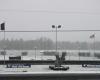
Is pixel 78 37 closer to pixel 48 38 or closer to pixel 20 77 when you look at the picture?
pixel 48 38

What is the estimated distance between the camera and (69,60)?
6977 millimetres
